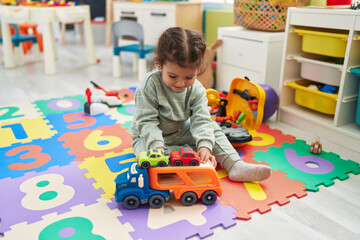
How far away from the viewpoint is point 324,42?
145cm

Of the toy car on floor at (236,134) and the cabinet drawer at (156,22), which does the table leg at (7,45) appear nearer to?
the cabinet drawer at (156,22)

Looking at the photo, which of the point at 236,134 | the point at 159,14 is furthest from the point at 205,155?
the point at 159,14

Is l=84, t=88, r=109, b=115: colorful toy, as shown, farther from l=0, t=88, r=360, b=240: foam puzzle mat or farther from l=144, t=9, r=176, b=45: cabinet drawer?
l=144, t=9, r=176, b=45: cabinet drawer

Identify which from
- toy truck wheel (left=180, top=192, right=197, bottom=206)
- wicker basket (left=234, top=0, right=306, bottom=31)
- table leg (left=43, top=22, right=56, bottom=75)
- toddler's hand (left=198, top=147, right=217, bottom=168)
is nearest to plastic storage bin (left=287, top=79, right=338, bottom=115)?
wicker basket (left=234, top=0, right=306, bottom=31)

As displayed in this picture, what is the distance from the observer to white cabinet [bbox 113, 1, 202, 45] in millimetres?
2596

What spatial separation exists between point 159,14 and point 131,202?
2.02 m

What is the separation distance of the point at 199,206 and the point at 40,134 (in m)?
0.85

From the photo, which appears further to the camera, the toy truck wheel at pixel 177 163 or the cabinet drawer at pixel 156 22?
the cabinet drawer at pixel 156 22

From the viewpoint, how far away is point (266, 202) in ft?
3.29

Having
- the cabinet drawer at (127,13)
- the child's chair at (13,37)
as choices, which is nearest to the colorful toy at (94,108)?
the child's chair at (13,37)

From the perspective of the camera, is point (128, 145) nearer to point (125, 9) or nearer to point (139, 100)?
point (139, 100)

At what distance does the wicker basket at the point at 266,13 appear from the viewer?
5.83 feet

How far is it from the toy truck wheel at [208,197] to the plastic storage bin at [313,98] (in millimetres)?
779

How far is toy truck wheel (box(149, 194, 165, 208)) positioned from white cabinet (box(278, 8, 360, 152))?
2.83 feet
